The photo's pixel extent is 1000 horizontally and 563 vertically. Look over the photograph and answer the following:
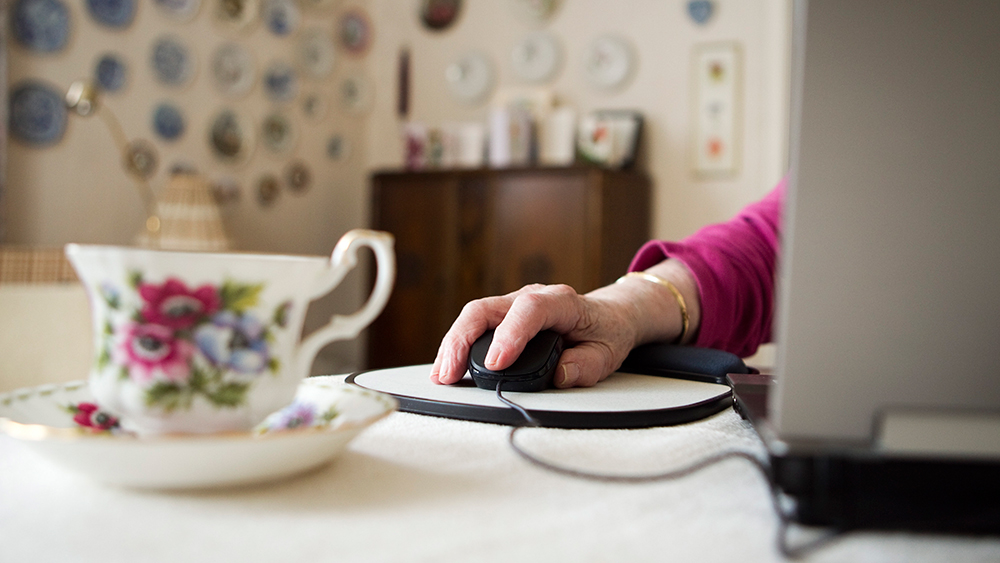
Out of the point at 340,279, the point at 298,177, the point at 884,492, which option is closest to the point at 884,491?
the point at 884,492

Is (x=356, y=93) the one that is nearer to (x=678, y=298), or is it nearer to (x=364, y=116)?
(x=364, y=116)

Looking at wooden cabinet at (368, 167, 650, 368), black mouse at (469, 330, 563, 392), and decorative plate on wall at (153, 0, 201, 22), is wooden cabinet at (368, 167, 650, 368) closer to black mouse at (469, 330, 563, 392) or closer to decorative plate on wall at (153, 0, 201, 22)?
decorative plate on wall at (153, 0, 201, 22)

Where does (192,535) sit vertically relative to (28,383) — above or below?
above

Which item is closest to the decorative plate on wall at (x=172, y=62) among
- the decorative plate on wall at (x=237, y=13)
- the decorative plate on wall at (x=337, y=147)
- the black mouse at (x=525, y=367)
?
the decorative plate on wall at (x=237, y=13)

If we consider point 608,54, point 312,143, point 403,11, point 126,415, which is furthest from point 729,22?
point 126,415

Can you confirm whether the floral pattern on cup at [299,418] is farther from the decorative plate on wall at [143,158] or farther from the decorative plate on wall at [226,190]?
the decorative plate on wall at [226,190]

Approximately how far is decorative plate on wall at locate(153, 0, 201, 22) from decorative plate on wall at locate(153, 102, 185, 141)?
0.40 m

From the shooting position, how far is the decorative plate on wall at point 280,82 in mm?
3760

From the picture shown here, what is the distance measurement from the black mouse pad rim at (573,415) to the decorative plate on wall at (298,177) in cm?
351

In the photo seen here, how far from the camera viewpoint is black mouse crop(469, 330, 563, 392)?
62cm

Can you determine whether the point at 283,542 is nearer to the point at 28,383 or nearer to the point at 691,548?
the point at 691,548

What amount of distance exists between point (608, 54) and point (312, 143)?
5.38 feet

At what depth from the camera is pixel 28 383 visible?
160 centimetres

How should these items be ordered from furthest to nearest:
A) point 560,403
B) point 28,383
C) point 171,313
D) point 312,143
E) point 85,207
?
point 312,143
point 85,207
point 28,383
point 560,403
point 171,313
